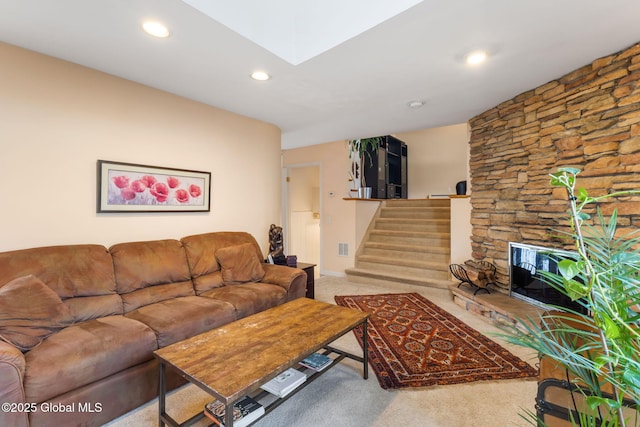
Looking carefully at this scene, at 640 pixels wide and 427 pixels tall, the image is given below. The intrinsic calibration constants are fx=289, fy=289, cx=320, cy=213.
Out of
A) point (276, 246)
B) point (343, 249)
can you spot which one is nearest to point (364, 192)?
point (343, 249)

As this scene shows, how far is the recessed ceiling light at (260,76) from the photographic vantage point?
243 cm

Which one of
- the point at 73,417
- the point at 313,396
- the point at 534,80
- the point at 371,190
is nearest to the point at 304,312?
the point at 313,396

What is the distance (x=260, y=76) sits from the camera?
2.49 metres

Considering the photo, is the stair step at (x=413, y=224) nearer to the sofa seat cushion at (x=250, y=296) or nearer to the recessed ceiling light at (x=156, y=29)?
the sofa seat cushion at (x=250, y=296)

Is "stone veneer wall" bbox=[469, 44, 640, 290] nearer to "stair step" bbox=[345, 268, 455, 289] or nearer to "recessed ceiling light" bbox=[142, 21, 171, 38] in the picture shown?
"stair step" bbox=[345, 268, 455, 289]

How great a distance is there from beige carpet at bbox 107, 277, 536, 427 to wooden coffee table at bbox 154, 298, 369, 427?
193 millimetres

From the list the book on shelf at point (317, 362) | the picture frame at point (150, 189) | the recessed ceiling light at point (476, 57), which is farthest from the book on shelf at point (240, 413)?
the recessed ceiling light at point (476, 57)

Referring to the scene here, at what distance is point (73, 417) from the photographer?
1.53 m

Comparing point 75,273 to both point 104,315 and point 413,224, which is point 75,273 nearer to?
point 104,315

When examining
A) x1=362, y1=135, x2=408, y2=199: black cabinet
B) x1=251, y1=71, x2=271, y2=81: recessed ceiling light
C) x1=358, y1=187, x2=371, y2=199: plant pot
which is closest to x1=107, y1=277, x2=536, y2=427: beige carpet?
x1=251, y1=71, x2=271, y2=81: recessed ceiling light

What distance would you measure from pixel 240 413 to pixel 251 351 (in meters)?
0.28

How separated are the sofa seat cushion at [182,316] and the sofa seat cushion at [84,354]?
8cm

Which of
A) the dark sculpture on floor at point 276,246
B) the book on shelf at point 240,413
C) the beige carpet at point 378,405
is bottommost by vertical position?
the beige carpet at point 378,405

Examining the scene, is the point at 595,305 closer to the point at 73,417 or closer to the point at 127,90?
the point at 73,417
